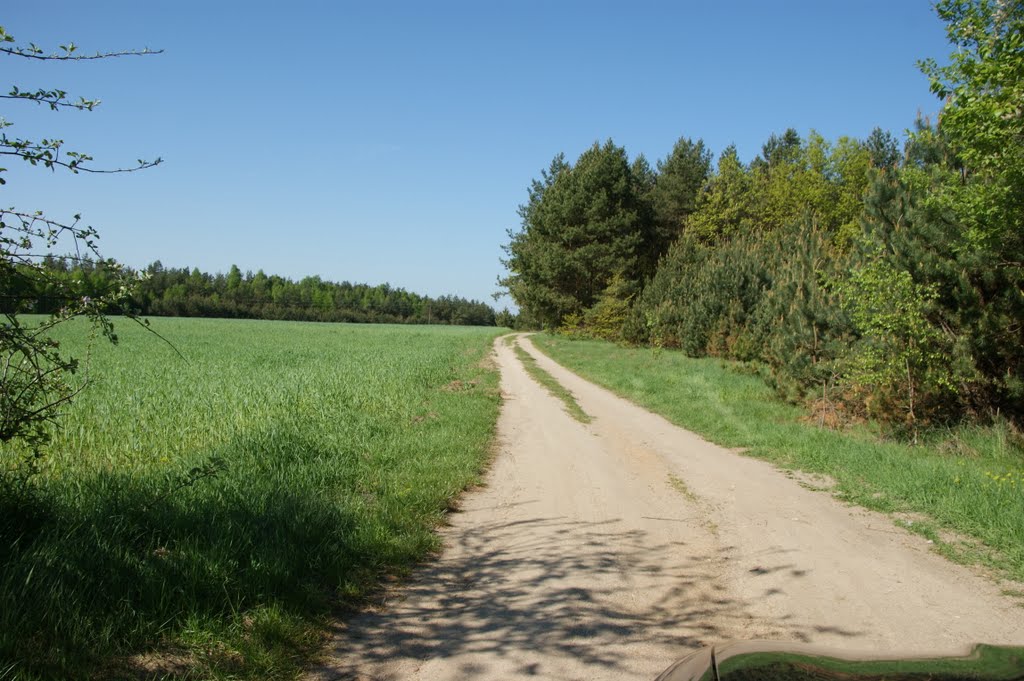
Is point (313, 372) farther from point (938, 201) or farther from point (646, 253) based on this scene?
point (646, 253)

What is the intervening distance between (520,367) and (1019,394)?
18146mm

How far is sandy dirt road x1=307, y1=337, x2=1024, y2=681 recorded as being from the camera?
3.67m

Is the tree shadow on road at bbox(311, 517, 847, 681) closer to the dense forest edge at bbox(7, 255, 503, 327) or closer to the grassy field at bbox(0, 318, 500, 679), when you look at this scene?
the grassy field at bbox(0, 318, 500, 679)

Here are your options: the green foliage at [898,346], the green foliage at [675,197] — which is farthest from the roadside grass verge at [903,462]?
the green foliage at [675,197]

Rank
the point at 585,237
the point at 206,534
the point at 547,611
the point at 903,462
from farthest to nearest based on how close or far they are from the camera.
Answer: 1. the point at 585,237
2. the point at 903,462
3. the point at 206,534
4. the point at 547,611

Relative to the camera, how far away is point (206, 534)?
4.61 metres

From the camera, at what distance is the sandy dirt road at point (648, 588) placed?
3.67m

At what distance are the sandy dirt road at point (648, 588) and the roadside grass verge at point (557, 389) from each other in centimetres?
551

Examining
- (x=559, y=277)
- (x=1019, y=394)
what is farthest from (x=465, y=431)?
(x=559, y=277)

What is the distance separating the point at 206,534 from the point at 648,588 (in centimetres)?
341

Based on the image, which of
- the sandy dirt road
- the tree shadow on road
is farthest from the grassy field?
the sandy dirt road

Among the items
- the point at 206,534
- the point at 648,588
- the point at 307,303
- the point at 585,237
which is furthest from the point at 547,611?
the point at 307,303

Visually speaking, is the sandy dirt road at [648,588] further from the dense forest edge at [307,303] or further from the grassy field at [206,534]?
the dense forest edge at [307,303]

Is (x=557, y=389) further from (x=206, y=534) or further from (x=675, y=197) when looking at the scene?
(x=675, y=197)
